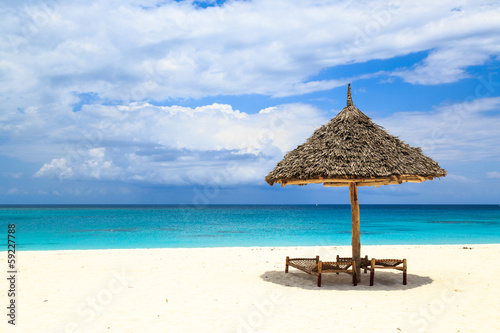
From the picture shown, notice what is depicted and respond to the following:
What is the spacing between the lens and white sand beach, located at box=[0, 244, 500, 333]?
522 centimetres

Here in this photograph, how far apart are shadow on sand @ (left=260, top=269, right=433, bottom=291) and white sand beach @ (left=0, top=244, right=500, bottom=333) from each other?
2cm

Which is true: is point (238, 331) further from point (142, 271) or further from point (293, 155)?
point (142, 271)

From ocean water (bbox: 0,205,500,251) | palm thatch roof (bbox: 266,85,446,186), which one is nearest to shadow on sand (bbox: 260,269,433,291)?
palm thatch roof (bbox: 266,85,446,186)

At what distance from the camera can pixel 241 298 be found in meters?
6.63

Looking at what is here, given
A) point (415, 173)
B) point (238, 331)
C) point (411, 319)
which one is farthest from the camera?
point (415, 173)

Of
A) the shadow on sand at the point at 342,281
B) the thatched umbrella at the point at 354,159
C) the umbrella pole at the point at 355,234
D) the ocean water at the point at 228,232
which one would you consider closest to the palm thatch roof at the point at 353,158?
the thatched umbrella at the point at 354,159

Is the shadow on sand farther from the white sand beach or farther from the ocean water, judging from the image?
the ocean water

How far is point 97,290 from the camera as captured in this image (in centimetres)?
727

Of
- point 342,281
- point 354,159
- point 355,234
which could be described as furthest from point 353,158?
point 342,281

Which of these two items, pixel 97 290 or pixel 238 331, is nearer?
pixel 238 331

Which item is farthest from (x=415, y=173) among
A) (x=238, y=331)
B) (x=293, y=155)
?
(x=238, y=331)

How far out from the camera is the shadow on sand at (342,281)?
7535mm

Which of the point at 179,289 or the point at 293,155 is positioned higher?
the point at 293,155

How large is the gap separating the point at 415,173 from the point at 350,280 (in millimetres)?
2646
